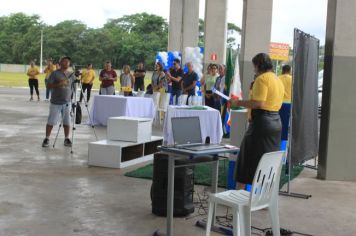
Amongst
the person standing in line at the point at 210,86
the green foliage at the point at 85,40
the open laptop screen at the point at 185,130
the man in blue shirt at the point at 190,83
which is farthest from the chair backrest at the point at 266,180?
the green foliage at the point at 85,40

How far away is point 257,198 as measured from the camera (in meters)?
4.71

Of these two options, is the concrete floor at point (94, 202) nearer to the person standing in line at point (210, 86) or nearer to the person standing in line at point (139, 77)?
the person standing in line at point (210, 86)

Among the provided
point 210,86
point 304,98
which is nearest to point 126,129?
point 304,98

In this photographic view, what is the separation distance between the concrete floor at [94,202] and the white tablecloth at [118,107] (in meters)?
4.49

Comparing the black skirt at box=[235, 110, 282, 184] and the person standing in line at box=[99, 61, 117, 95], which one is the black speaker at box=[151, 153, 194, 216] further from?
the person standing in line at box=[99, 61, 117, 95]

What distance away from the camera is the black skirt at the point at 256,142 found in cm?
603

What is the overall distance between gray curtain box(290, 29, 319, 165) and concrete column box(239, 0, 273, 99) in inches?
224

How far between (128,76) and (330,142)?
1097 centimetres

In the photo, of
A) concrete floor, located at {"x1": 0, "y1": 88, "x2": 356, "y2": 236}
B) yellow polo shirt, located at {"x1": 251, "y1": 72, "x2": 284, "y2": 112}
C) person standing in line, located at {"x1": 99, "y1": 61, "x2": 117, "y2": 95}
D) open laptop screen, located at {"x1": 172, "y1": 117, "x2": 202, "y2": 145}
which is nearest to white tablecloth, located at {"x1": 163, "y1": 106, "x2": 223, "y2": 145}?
→ concrete floor, located at {"x1": 0, "y1": 88, "x2": 356, "y2": 236}

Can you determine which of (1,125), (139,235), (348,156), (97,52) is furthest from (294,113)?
(97,52)

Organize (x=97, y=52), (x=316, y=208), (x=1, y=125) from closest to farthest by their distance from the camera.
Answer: (x=316, y=208) < (x=1, y=125) < (x=97, y=52)

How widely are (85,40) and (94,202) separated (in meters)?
76.6

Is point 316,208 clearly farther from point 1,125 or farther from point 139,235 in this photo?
point 1,125

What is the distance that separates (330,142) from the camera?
28.8 feet
